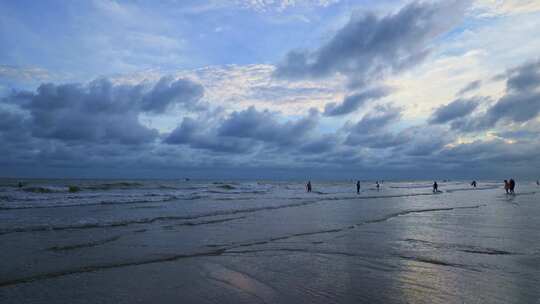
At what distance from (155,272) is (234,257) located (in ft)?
7.82

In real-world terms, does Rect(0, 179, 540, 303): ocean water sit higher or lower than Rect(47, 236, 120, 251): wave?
higher

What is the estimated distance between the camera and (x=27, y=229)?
1544 cm

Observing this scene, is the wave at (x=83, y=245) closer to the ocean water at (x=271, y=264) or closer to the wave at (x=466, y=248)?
the ocean water at (x=271, y=264)

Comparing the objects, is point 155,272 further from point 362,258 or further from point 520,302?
point 520,302

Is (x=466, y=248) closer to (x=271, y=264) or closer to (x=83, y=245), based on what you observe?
(x=271, y=264)

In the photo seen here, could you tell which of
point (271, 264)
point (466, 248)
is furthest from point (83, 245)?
point (466, 248)

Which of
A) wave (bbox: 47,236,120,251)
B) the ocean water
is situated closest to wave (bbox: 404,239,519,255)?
the ocean water

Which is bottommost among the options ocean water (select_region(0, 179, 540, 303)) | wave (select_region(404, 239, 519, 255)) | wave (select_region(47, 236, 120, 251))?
wave (select_region(47, 236, 120, 251))

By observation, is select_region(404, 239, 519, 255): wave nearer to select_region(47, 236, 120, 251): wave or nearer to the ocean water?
the ocean water

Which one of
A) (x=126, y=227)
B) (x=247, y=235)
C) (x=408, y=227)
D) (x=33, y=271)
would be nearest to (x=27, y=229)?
(x=126, y=227)

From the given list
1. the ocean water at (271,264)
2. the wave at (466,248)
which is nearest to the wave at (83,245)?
the ocean water at (271,264)

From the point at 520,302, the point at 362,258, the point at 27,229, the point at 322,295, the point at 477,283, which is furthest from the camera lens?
the point at 27,229

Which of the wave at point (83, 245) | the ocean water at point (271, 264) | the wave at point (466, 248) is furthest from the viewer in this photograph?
the wave at point (83, 245)

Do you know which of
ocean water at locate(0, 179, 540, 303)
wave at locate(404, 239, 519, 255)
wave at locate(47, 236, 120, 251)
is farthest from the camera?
wave at locate(47, 236, 120, 251)
